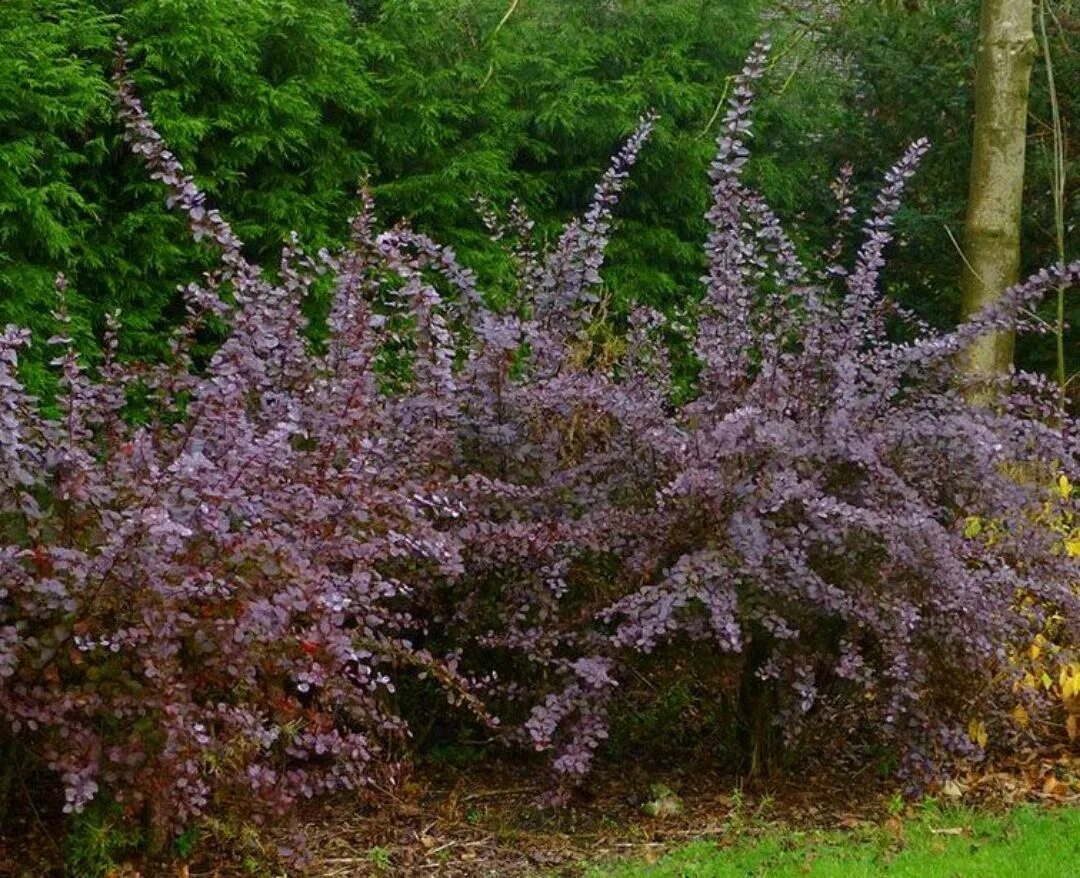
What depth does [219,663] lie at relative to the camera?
11.3 feet

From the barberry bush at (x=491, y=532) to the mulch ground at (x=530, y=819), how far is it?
0.56ft

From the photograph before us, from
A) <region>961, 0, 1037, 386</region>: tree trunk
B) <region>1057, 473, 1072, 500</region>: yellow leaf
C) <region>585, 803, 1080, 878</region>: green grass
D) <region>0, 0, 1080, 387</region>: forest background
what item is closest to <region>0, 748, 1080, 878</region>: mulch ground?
<region>585, 803, 1080, 878</region>: green grass

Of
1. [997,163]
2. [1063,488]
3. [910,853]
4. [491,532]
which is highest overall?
[997,163]

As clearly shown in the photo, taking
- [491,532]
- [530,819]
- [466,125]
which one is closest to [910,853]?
[530,819]

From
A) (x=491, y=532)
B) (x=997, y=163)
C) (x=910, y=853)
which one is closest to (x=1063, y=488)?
(x=910, y=853)

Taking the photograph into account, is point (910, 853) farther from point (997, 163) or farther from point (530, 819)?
point (997, 163)

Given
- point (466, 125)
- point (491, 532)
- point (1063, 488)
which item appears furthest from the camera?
point (466, 125)

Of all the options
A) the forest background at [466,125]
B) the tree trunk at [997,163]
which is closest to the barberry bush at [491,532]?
the forest background at [466,125]

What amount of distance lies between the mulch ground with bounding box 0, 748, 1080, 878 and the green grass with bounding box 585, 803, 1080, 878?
4.8 inches

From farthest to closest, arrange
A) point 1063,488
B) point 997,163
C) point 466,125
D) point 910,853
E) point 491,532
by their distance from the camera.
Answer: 1. point 466,125
2. point 997,163
3. point 1063,488
4. point 491,532
5. point 910,853

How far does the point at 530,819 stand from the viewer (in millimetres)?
4539

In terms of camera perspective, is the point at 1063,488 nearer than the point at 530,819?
No

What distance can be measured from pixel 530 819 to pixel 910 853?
118cm

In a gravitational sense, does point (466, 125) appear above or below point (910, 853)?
above
